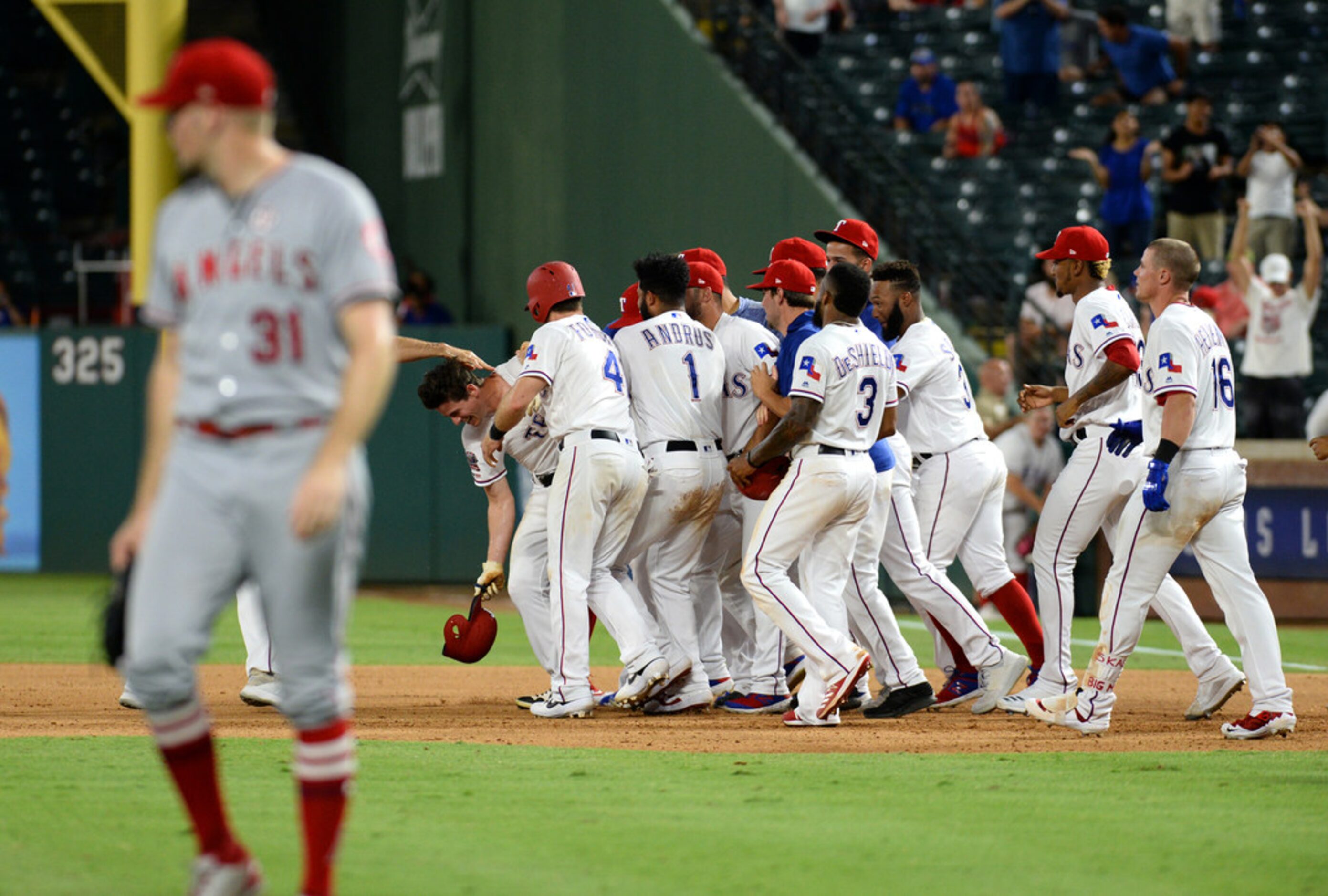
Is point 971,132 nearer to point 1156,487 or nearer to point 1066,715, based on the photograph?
point 1066,715

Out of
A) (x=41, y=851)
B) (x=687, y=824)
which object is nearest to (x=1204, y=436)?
(x=687, y=824)

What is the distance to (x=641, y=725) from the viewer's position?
8.20 meters

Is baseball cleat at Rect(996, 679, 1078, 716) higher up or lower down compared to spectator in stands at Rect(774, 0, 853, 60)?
lower down

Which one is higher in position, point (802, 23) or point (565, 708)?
point (802, 23)

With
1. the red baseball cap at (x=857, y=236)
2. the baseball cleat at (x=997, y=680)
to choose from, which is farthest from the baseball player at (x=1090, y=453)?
the red baseball cap at (x=857, y=236)

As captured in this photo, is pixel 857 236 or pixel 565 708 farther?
pixel 857 236

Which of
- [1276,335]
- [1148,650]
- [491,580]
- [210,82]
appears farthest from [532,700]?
[1276,335]

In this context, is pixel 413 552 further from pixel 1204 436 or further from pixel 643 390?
pixel 1204 436

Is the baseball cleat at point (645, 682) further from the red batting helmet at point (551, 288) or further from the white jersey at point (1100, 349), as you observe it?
the white jersey at point (1100, 349)

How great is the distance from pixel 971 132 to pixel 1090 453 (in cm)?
1061

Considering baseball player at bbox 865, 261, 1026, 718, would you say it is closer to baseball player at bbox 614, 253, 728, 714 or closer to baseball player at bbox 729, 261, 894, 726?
baseball player at bbox 729, 261, 894, 726

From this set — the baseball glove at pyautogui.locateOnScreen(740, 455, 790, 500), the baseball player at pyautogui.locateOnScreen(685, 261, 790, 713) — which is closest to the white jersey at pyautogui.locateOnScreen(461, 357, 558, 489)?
the baseball player at pyautogui.locateOnScreen(685, 261, 790, 713)

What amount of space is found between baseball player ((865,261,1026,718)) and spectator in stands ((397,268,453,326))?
11425 millimetres

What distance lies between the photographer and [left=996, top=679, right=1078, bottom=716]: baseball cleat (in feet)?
27.8
